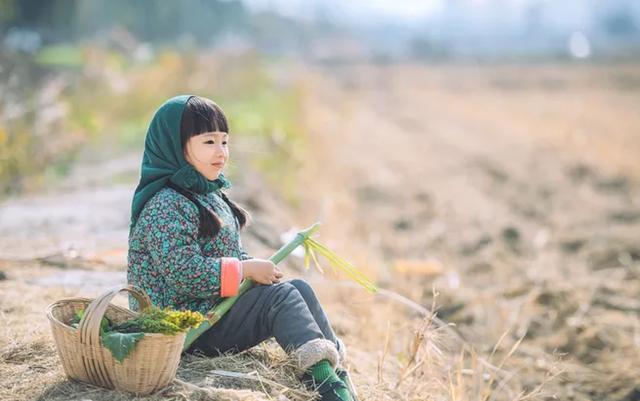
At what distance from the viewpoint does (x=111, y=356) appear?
2885 mm

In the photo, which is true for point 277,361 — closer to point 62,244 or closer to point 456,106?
point 62,244

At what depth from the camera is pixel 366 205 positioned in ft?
34.8

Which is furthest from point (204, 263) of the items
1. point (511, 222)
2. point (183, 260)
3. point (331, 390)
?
point (511, 222)

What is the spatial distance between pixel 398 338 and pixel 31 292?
7.31 feet

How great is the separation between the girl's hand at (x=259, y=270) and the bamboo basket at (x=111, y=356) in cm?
44

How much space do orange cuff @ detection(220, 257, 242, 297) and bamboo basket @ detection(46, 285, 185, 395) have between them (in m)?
0.32

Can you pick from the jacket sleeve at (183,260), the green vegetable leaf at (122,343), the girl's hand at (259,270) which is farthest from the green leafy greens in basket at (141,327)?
the girl's hand at (259,270)

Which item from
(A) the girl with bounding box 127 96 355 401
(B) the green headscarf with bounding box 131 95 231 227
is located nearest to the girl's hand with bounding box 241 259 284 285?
(A) the girl with bounding box 127 96 355 401

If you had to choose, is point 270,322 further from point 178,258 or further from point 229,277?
point 178,258

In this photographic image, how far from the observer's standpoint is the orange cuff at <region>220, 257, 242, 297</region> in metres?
3.21

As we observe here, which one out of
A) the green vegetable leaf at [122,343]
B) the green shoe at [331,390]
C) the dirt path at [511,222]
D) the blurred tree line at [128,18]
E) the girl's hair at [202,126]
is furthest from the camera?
the blurred tree line at [128,18]

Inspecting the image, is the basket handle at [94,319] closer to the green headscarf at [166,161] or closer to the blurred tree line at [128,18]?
the green headscarf at [166,161]

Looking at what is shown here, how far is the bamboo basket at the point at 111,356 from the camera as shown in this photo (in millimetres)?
2844

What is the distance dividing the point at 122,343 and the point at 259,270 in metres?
→ 0.69
